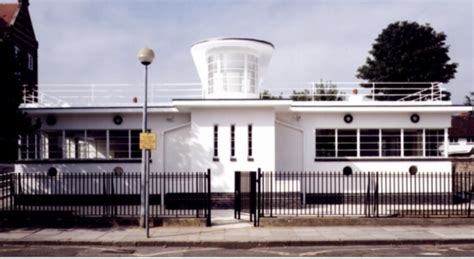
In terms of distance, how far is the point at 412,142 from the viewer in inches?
838

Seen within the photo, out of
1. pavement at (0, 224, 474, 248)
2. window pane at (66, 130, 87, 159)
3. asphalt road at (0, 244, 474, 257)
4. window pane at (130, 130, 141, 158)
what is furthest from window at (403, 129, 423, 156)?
window pane at (66, 130, 87, 159)

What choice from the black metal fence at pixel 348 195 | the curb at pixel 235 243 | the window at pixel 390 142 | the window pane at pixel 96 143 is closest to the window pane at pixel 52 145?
the window pane at pixel 96 143

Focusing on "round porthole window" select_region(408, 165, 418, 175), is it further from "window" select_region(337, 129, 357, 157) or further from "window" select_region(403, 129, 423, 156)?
"window" select_region(337, 129, 357, 157)

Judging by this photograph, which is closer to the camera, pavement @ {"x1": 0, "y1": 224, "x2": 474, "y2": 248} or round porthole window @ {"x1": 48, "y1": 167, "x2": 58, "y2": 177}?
pavement @ {"x1": 0, "y1": 224, "x2": 474, "y2": 248}

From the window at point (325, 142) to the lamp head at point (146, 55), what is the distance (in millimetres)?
9507

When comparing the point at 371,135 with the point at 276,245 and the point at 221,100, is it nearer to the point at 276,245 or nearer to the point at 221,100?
the point at 221,100

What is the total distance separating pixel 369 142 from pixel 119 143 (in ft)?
36.5

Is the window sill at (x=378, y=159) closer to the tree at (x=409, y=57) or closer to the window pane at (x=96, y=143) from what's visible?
the window pane at (x=96, y=143)

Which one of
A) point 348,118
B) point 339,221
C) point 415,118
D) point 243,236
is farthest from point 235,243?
point 415,118

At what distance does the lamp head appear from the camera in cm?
1423

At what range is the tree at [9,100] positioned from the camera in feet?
51.6

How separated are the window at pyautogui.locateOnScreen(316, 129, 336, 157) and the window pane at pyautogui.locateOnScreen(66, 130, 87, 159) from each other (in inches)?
407

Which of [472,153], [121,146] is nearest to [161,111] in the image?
[121,146]

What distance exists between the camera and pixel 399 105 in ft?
67.0
